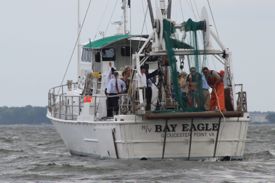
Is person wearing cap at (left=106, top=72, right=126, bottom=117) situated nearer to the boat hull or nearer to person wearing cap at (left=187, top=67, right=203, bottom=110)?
the boat hull

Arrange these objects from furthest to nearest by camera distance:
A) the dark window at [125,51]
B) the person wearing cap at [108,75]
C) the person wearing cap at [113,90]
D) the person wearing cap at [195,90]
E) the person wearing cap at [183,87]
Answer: the dark window at [125,51]
the person wearing cap at [108,75]
the person wearing cap at [113,90]
the person wearing cap at [183,87]
the person wearing cap at [195,90]

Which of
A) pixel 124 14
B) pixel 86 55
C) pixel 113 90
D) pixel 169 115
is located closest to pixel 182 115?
pixel 169 115

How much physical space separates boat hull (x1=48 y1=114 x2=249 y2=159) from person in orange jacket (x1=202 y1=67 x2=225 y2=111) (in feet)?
1.51

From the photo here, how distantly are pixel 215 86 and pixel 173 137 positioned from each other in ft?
5.91

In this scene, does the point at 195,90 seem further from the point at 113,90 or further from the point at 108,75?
the point at 108,75

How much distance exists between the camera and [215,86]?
2683 centimetres

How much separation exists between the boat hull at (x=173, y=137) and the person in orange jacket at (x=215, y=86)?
46 cm

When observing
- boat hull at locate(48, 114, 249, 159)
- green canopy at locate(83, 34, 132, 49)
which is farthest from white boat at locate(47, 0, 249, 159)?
green canopy at locate(83, 34, 132, 49)

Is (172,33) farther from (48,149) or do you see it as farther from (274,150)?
(48,149)

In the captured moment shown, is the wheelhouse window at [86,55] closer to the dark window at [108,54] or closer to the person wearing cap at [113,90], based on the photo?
the dark window at [108,54]

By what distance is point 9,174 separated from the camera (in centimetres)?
2555

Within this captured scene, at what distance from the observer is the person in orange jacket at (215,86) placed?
2659 centimetres

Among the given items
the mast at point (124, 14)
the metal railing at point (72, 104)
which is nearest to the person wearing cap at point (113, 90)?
the metal railing at point (72, 104)

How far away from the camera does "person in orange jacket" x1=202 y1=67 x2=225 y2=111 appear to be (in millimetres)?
26594
